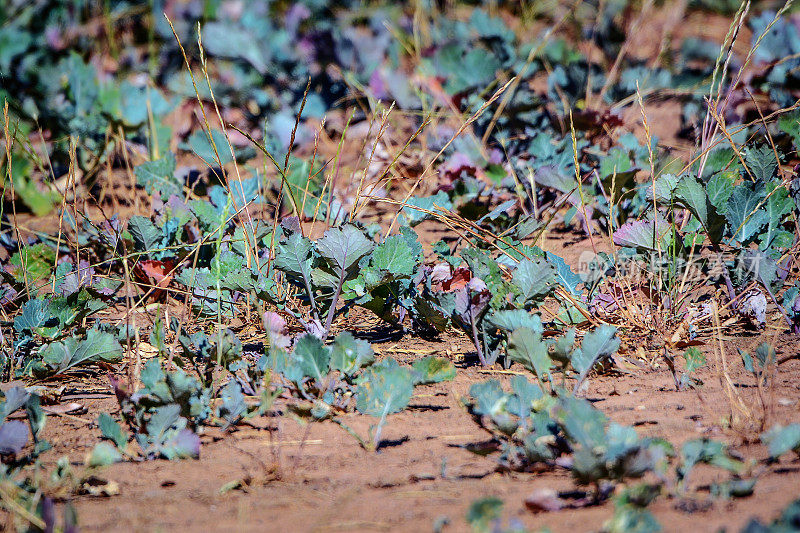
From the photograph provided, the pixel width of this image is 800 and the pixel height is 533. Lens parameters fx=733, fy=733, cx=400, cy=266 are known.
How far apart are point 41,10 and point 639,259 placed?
4165 millimetres

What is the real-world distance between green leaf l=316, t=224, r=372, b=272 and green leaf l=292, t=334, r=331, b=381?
0.30 m

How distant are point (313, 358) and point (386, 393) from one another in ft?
0.65

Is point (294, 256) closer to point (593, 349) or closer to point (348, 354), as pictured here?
point (348, 354)

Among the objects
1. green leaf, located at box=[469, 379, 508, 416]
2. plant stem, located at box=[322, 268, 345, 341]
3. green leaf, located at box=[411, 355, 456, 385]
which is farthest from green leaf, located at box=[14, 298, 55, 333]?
green leaf, located at box=[469, 379, 508, 416]

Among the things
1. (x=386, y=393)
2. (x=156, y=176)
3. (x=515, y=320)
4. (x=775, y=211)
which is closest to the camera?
(x=386, y=393)

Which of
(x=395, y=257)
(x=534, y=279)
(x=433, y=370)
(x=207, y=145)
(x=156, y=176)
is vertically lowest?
(x=433, y=370)

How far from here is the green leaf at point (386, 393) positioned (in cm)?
160

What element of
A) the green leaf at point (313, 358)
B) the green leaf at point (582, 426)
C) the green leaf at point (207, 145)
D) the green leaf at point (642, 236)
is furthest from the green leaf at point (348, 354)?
the green leaf at point (207, 145)

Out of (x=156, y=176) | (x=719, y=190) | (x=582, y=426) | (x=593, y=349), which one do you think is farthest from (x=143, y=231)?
(x=719, y=190)

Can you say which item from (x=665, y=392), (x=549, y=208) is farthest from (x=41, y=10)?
(x=665, y=392)

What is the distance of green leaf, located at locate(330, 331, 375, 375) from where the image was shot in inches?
67.1

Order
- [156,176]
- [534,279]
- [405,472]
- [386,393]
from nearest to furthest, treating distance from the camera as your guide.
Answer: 1. [405,472]
2. [386,393]
3. [534,279]
4. [156,176]

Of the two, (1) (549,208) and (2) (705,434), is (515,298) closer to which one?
(2) (705,434)

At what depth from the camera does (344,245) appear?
6.28ft
